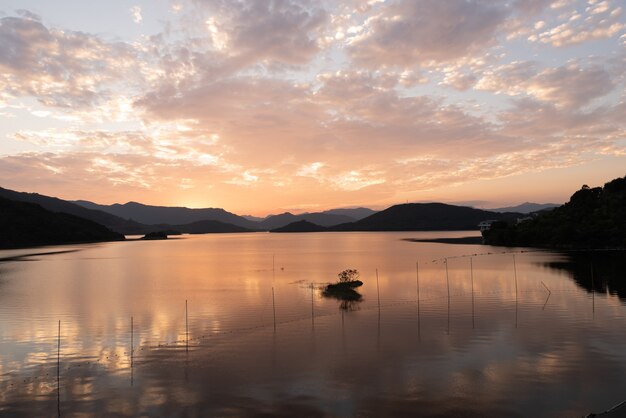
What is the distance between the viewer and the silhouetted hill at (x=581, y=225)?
5108 inches

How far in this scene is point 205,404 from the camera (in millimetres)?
22188

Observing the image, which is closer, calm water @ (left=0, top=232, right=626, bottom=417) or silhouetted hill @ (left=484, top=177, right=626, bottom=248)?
calm water @ (left=0, top=232, right=626, bottom=417)

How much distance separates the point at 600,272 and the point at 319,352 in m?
66.7

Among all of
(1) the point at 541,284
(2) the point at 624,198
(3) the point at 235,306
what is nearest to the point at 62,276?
(3) the point at 235,306

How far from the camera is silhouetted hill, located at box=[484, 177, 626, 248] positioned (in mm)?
129750

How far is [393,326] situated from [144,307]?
31.3 meters

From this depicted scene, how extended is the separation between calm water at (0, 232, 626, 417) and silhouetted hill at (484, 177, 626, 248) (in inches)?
3081

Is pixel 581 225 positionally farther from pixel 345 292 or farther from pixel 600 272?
pixel 345 292

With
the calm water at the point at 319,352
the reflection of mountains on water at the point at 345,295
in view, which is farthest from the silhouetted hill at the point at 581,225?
the reflection of mountains on water at the point at 345,295

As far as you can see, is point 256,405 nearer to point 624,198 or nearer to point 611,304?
point 611,304

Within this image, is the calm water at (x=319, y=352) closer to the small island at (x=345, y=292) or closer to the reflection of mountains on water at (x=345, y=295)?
the reflection of mountains on water at (x=345, y=295)

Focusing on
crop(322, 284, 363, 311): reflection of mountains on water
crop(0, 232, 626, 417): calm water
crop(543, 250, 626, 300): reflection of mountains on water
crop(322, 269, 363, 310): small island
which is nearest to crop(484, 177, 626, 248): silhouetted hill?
crop(543, 250, 626, 300): reflection of mountains on water

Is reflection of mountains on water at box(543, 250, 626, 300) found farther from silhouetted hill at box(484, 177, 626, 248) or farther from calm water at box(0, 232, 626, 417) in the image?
silhouetted hill at box(484, 177, 626, 248)

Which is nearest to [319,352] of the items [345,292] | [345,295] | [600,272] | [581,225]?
[345,295]
